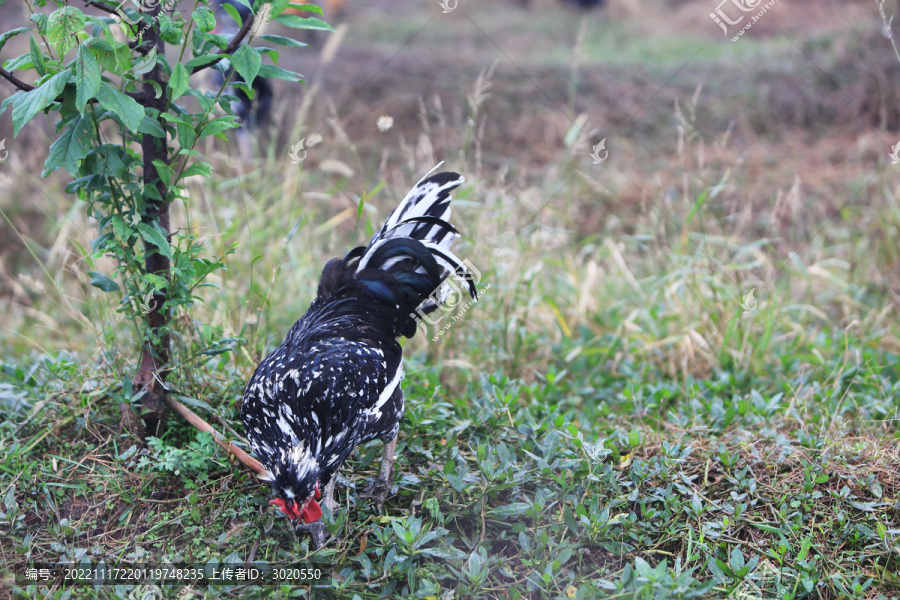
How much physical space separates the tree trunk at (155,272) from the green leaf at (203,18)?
8.4 inches

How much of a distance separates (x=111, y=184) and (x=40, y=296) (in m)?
3.64

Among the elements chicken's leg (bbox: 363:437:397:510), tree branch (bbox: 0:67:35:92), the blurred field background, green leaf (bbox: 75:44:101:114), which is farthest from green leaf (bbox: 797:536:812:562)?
tree branch (bbox: 0:67:35:92)

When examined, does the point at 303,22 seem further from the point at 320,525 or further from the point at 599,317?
the point at 599,317

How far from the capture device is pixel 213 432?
2533 mm

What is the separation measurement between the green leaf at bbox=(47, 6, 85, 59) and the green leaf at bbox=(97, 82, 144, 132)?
0.15m

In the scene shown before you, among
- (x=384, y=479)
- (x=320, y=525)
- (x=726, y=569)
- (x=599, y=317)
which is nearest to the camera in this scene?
(x=726, y=569)

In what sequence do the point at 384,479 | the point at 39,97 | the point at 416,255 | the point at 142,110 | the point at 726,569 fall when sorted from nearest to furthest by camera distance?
the point at 39,97
the point at 142,110
the point at 726,569
the point at 384,479
the point at 416,255

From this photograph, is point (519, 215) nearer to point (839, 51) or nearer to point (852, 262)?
point (852, 262)

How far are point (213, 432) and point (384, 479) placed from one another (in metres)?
0.72

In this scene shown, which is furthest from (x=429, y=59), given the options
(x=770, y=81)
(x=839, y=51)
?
(x=839, y=51)

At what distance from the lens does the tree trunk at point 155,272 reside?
2.35m

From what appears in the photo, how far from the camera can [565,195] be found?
574cm

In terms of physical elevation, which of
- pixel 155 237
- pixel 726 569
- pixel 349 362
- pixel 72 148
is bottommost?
pixel 726 569

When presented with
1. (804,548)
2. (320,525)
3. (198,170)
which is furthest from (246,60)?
(804,548)
